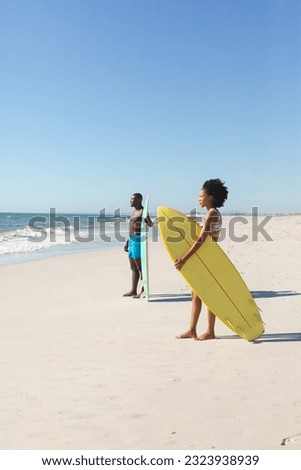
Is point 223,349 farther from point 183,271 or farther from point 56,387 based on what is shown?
point 56,387

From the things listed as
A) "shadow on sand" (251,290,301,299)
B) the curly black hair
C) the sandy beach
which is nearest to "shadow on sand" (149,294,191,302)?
the sandy beach

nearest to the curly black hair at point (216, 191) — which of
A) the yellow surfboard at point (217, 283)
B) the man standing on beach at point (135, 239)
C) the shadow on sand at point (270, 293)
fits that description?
the yellow surfboard at point (217, 283)

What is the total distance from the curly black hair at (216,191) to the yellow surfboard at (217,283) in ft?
1.30

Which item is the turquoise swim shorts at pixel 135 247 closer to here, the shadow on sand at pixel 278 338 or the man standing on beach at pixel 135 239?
the man standing on beach at pixel 135 239

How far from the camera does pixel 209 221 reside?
4355 millimetres

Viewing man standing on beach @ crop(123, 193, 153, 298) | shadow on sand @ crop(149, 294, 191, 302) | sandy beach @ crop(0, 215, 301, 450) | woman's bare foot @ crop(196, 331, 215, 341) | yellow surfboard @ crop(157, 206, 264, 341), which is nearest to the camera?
sandy beach @ crop(0, 215, 301, 450)

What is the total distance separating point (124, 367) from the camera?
371 cm

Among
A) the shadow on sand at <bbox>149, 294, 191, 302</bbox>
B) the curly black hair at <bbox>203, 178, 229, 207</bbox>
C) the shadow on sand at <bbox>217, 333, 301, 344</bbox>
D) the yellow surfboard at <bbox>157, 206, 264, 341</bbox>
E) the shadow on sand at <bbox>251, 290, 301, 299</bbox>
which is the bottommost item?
the shadow on sand at <bbox>149, 294, 191, 302</bbox>

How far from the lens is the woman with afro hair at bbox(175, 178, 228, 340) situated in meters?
4.37

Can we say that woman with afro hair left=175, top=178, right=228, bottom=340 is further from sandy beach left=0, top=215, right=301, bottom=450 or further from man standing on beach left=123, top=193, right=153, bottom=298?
man standing on beach left=123, top=193, right=153, bottom=298

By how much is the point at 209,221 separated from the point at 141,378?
159 centimetres

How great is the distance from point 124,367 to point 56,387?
2.05ft

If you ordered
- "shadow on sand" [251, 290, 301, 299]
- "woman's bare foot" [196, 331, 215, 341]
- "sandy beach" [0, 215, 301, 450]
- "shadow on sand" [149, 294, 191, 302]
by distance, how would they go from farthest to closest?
"shadow on sand" [251, 290, 301, 299], "shadow on sand" [149, 294, 191, 302], "woman's bare foot" [196, 331, 215, 341], "sandy beach" [0, 215, 301, 450]

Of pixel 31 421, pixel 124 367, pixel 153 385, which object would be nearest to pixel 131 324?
pixel 124 367
